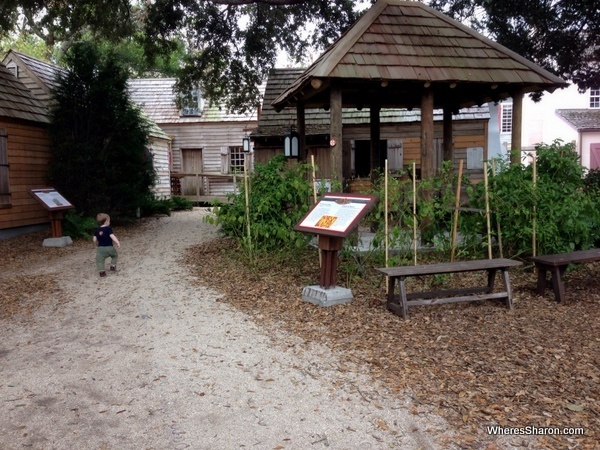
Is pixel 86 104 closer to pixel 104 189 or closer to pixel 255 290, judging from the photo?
pixel 104 189

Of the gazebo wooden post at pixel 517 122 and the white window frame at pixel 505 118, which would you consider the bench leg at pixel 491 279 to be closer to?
the gazebo wooden post at pixel 517 122

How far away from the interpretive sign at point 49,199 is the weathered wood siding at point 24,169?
149cm

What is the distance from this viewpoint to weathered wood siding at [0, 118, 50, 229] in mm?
12828

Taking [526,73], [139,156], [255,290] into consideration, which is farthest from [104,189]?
[526,73]

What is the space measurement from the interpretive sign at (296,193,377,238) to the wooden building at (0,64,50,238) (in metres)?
9.40

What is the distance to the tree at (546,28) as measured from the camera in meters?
13.7

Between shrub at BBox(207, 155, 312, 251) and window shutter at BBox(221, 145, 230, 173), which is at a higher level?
window shutter at BBox(221, 145, 230, 173)

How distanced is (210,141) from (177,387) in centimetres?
2254

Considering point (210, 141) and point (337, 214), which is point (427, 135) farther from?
point (210, 141)

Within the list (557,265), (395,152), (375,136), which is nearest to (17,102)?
(375,136)

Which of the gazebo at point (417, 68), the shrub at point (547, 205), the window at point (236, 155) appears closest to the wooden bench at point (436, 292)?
the shrub at point (547, 205)

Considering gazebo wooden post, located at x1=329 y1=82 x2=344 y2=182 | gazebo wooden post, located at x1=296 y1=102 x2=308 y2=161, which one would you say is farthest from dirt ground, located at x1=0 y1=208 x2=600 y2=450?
gazebo wooden post, located at x1=296 y1=102 x2=308 y2=161

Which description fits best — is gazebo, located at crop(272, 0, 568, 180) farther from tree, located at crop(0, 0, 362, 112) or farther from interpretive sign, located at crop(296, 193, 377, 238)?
tree, located at crop(0, 0, 362, 112)

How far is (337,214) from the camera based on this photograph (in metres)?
6.25
